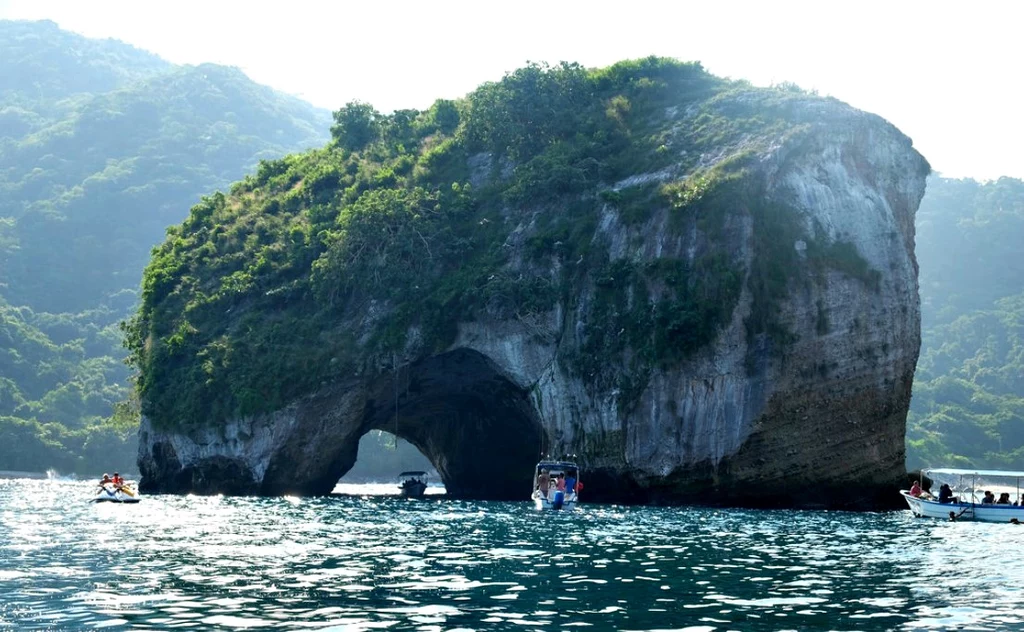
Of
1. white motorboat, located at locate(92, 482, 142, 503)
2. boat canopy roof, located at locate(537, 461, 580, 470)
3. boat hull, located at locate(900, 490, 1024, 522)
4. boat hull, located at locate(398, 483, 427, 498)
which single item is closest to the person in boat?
boat canopy roof, located at locate(537, 461, 580, 470)

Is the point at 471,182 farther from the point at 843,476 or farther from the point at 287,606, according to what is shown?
the point at 287,606

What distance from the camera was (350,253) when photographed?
6456 centimetres

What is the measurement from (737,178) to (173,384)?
30.5 meters

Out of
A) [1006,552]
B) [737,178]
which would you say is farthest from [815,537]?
[737,178]

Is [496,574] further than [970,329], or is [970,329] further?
[970,329]

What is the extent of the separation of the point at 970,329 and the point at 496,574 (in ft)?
500

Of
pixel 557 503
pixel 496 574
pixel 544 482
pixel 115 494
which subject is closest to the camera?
pixel 496 574

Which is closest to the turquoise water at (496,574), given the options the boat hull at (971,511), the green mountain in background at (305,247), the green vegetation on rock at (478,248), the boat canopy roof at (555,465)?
the boat hull at (971,511)

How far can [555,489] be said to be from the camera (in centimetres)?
4706

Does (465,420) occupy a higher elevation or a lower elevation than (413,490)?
higher

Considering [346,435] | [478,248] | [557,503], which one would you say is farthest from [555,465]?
[478,248]

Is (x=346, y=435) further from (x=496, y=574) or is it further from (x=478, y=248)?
(x=496, y=574)

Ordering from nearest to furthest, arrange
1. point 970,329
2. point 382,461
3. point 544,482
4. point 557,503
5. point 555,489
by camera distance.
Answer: point 557,503 → point 555,489 → point 544,482 → point 382,461 → point 970,329

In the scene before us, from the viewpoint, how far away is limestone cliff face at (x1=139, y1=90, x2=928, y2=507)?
5372 centimetres
